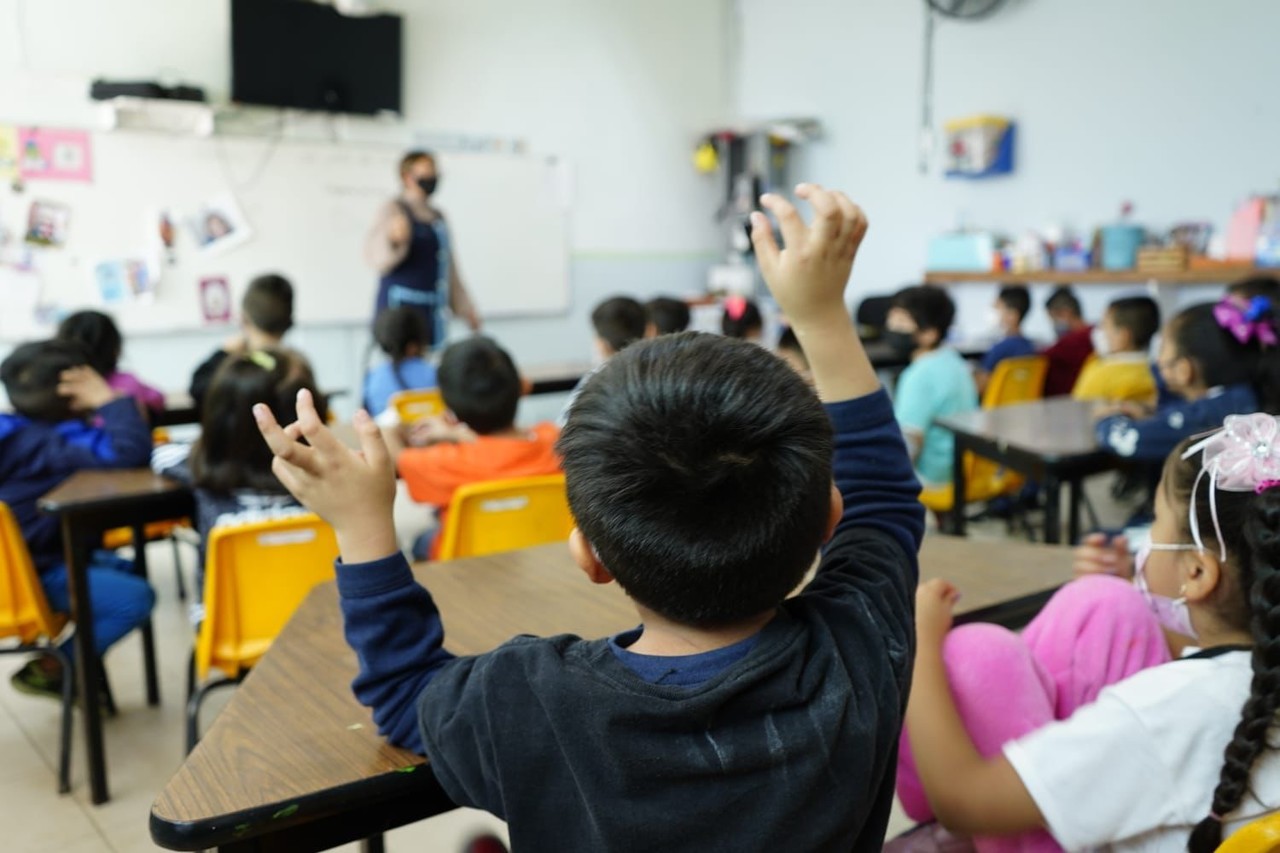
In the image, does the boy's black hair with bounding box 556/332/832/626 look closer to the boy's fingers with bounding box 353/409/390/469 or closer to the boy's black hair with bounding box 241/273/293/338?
the boy's fingers with bounding box 353/409/390/469

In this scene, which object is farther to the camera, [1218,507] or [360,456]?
[1218,507]

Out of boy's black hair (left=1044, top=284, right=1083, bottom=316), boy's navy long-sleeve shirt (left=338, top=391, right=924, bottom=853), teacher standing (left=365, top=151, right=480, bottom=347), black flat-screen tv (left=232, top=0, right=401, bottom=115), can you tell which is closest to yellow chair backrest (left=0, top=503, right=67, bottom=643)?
boy's navy long-sleeve shirt (left=338, top=391, right=924, bottom=853)

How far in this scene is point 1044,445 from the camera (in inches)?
102

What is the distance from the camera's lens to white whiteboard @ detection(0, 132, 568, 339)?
16.0 feet

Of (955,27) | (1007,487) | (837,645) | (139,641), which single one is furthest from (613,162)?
(837,645)

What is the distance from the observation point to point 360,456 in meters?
0.81

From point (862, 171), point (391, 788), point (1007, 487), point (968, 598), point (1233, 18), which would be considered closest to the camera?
point (391, 788)

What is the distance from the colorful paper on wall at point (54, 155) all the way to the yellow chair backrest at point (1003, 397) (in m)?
4.21

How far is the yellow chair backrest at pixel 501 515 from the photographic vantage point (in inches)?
75.1

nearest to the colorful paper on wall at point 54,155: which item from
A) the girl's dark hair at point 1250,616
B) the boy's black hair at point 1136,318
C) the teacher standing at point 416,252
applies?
the teacher standing at point 416,252

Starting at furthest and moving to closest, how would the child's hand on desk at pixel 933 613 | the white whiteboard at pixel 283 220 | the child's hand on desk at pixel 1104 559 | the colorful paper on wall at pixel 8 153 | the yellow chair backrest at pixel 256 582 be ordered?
the white whiteboard at pixel 283 220 < the colorful paper on wall at pixel 8 153 < the yellow chair backrest at pixel 256 582 < the child's hand on desk at pixel 1104 559 < the child's hand on desk at pixel 933 613

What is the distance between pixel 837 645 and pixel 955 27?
621cm

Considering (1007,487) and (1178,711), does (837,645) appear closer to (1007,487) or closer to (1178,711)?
(1178,711)

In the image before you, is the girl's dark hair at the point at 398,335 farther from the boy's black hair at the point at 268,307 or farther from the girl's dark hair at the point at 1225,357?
the girl's dark hair at the point at 1225,357
